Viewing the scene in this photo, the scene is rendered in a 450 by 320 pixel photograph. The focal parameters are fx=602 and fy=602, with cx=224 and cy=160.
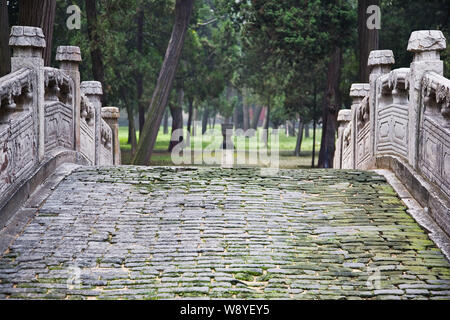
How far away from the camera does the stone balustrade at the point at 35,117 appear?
7.46 meters

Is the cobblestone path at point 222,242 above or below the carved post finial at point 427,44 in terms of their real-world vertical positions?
below

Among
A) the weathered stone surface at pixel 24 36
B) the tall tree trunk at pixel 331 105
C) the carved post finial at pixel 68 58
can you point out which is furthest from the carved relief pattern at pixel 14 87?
the tall tree trunk at pixel 331 105

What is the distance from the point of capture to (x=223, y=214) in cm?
781

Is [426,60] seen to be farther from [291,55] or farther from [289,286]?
[291,55]

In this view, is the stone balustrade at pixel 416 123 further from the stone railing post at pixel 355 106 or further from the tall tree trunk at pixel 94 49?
the tall tree trunk at pixel 94 49

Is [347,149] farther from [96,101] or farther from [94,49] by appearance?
[94,49]

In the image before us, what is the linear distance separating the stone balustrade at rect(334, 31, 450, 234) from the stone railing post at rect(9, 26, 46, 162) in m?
5.12

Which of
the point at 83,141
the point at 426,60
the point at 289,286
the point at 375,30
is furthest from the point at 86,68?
the point at 289,286

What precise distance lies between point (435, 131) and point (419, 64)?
1072 millimetres

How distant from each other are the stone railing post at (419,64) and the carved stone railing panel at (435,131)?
4.8 inches

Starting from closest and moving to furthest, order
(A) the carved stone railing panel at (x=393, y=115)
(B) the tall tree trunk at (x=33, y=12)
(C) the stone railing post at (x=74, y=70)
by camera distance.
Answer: (A) the carved stone railing panel at (x=393, y=115)
(C) the stone railing post at (x=74, y=70)
(B) the tall tree trunk at (x=33, y=12)

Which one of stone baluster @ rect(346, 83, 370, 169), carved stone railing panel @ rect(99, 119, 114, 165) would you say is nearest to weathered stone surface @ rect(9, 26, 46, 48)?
carved stone railing panel @ rect(99, 119, 114, 165)

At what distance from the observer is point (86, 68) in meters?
27.2

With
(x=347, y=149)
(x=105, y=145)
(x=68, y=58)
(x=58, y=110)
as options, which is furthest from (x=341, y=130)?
(x=58, y=110)
